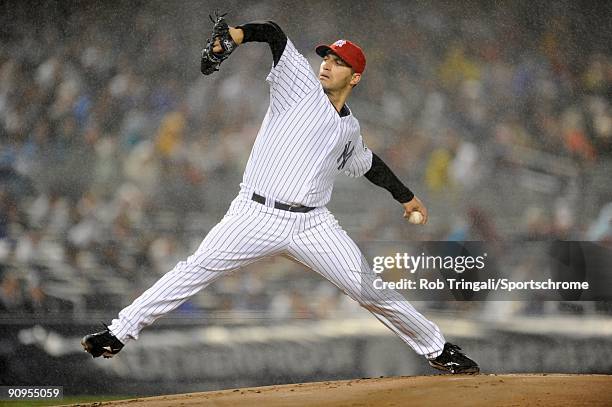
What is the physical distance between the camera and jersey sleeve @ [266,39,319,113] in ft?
12.6

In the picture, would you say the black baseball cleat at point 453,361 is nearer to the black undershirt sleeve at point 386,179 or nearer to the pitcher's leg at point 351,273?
the pitcher's leg at point 351,273

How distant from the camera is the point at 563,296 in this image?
580cm

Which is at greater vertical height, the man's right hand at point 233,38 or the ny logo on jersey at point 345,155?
the man's right hand at point 233,38

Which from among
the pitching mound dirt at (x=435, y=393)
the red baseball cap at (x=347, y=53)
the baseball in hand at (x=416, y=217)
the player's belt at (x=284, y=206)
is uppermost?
the red baseball cap at (x=347, y=53)

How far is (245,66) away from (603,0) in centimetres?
255

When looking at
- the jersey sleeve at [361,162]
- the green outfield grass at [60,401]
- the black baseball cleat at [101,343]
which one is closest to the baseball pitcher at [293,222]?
the black baseball cleat at [101,343]

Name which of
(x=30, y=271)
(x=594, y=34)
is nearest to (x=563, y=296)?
(x=594, y=34)

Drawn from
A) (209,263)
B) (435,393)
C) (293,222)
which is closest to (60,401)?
(209,263)

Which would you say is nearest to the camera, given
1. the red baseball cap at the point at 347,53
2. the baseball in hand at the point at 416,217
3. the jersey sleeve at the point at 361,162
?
the red baseball cap at the point at 347,53

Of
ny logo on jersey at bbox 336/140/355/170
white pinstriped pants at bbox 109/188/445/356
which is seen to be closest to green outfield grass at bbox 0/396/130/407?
white pinstriped pants at bbox 109/188/445/356

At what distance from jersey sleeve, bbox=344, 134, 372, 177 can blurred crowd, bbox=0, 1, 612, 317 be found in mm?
1493

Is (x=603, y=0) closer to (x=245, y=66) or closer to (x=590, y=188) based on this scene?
(x=590, y=188)

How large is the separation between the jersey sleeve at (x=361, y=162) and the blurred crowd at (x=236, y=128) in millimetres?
1493

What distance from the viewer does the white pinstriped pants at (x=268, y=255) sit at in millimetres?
3807
